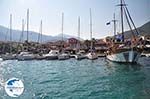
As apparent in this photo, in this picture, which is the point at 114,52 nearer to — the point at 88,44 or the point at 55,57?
the point at 55,57

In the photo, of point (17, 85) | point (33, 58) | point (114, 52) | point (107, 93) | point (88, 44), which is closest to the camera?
point (17, 85)

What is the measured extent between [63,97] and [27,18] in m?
45.0

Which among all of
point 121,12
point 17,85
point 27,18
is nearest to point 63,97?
point 17,85

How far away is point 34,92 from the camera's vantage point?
472 inches

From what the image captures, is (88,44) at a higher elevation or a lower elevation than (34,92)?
higher

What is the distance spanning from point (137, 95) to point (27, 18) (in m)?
45.6

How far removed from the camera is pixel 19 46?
6034 cm

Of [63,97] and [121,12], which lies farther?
[121,12]

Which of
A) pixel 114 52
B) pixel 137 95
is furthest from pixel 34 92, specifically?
pixel 114 52

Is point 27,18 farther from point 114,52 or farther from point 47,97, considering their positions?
point 47,97

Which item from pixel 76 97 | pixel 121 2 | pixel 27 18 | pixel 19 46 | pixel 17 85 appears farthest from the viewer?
pixel 19 46

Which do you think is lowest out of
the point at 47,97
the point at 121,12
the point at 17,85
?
the point at 47,97

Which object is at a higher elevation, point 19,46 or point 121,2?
point 121,2

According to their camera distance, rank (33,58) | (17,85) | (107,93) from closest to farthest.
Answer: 1. (17,85)
2. (107,93)
3. (33,58)
